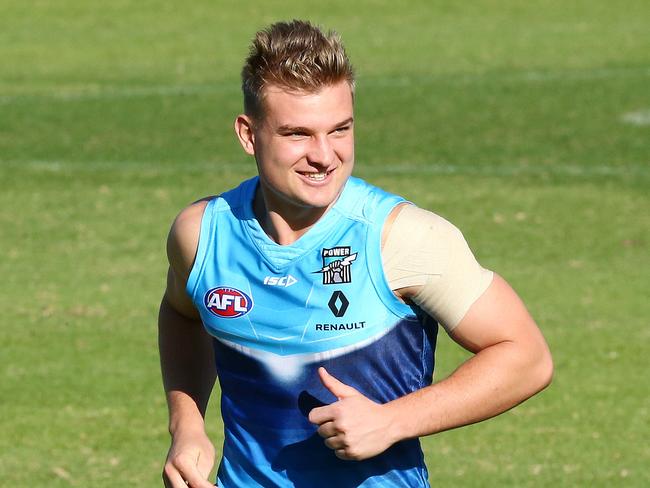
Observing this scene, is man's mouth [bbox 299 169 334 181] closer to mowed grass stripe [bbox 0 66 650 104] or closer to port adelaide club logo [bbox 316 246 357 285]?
port adelaide club logo [bbox 316 246 357 285]

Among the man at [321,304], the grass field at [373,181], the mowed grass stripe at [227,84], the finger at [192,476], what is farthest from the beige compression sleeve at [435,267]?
the mowed grass stripe at [227,84]

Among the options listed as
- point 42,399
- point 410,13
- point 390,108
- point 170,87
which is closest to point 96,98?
point 170,87

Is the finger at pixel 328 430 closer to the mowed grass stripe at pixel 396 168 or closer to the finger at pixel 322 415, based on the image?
the finger at pixel 322 415

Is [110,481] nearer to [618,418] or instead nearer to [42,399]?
[42,399]

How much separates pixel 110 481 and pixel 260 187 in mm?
3593

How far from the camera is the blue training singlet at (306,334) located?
403cm

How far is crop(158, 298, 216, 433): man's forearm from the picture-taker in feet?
14.9

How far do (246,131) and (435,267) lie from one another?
2.30 ft

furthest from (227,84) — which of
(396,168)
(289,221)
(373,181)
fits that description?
(289,221)

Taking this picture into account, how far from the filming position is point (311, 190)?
3992 millimetres

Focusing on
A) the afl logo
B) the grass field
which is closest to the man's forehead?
the afl logo

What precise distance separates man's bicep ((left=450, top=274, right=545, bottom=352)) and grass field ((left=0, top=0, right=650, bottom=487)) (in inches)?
143

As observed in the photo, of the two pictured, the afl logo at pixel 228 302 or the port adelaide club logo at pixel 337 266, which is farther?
the afl logo at pixel 228 302

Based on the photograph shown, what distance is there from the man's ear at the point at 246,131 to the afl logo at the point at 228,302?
40 cm
